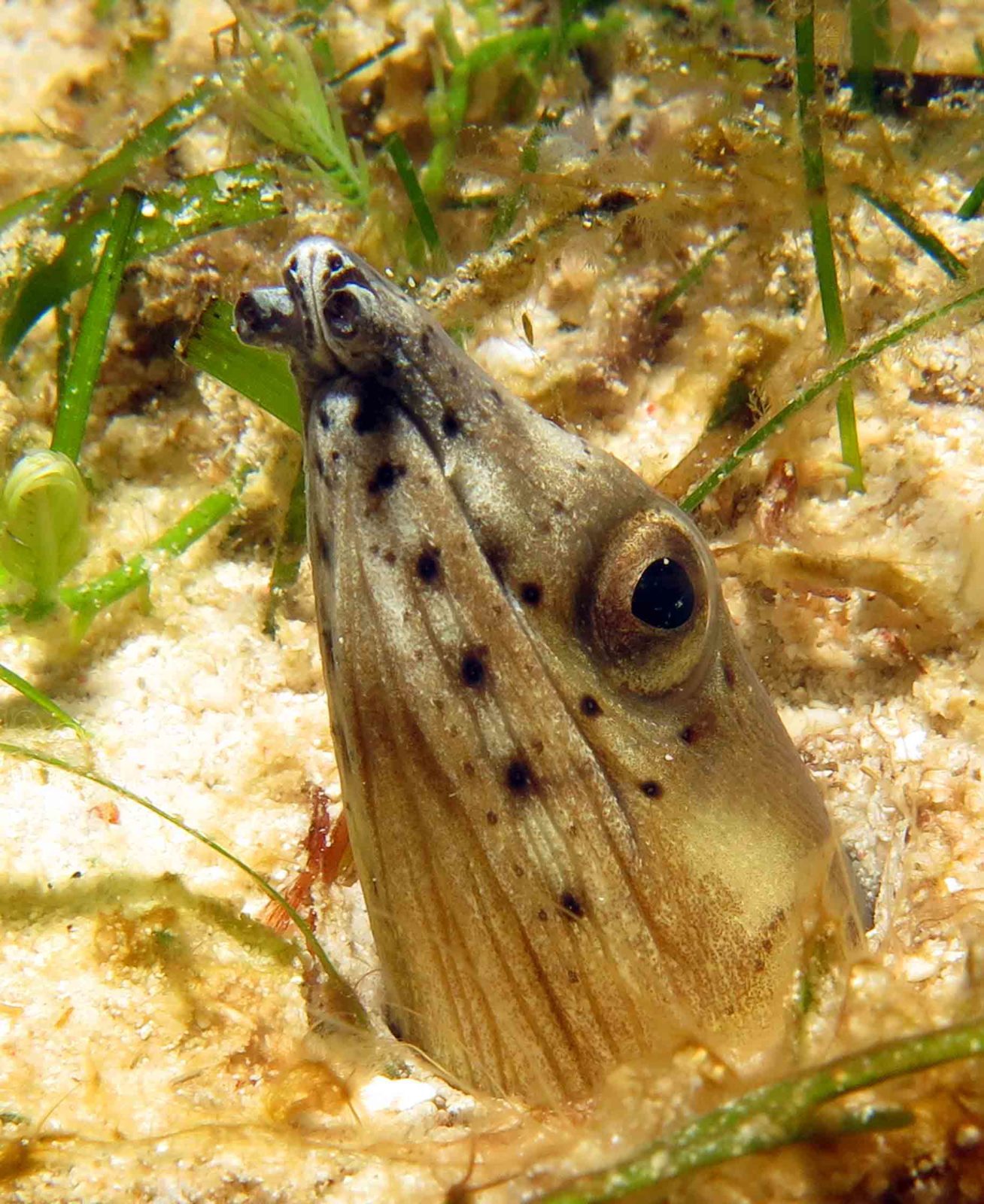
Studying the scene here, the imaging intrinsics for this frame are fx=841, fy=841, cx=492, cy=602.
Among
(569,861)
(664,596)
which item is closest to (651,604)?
(664,596)

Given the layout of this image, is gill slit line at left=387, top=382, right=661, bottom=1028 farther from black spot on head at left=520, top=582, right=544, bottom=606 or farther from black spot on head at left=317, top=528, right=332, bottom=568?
black spot on head at left=317, top=528, right=332, bottom=568

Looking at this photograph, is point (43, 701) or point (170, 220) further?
point (170, 220)

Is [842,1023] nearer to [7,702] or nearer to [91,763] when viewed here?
[91,763]

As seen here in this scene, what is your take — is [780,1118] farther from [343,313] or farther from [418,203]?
[418,203]

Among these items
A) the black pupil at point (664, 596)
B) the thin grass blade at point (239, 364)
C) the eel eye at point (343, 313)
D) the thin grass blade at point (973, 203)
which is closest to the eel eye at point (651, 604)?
the black pupil at point (664, 596)

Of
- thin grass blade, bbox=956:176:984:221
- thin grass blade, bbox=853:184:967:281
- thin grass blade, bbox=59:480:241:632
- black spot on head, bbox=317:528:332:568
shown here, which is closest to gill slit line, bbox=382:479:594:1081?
black spot on head, bbox=317:528:332:568

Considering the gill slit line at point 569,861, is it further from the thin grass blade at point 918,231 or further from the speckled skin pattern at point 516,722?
the thin grass blade at point 918,231
